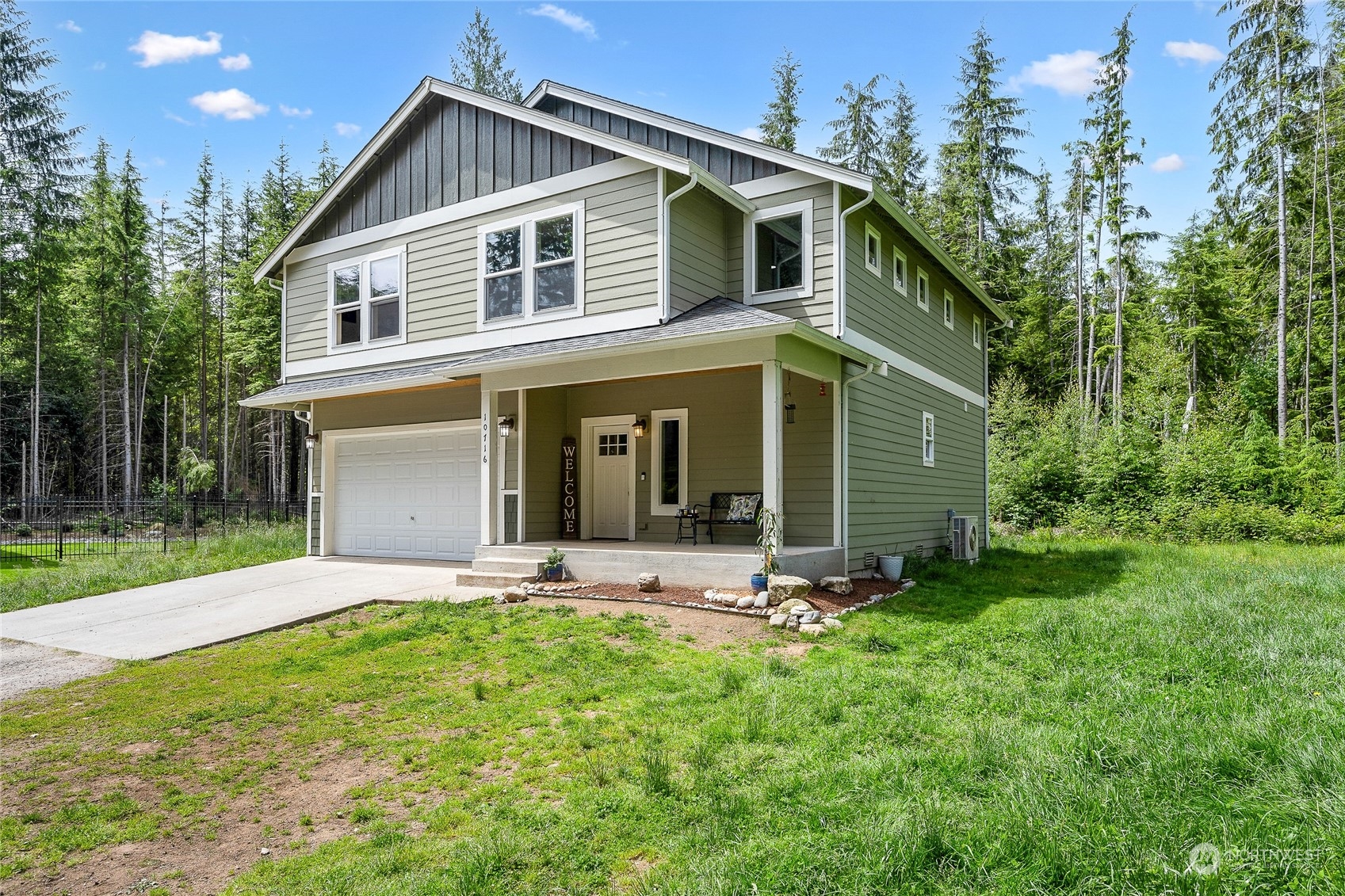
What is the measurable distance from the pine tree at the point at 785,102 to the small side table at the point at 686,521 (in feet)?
63.9

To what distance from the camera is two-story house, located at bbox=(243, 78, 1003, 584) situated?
970 centimetres

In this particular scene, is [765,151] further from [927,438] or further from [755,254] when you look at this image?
[927,438]

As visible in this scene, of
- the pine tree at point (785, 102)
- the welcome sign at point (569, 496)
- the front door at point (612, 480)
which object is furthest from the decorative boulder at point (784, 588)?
the pine tree at point (785, 102)

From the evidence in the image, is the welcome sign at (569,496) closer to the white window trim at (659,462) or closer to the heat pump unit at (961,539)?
the white window trim at (659,462)

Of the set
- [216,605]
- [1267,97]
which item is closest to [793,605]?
[216,605]

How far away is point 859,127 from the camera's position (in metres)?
26.5

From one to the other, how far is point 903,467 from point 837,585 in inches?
162

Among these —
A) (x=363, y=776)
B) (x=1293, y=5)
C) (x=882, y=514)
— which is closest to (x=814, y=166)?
(x=882, y=514)

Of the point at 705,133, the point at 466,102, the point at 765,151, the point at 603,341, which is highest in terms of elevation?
the point at 466,102

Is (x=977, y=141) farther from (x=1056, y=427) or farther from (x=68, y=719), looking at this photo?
(x=68, y=719)

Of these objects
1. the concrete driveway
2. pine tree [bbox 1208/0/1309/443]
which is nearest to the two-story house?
the concrete driveway

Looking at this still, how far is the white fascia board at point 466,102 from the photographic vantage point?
31.6 ft

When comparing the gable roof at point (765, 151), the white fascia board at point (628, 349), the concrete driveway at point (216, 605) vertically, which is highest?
the gable roof at point (765, 151)

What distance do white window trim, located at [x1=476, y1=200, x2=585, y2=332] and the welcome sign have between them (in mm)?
2176
